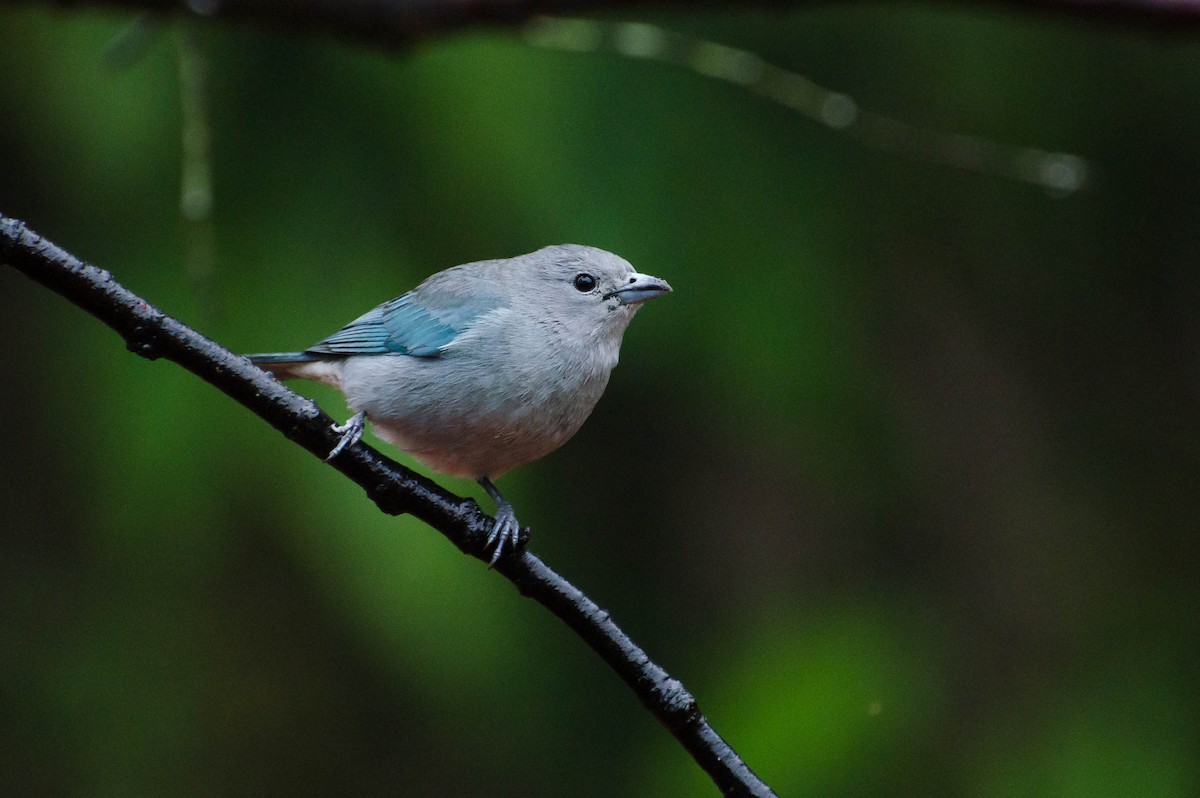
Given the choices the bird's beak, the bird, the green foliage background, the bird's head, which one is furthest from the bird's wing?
the green foliage background

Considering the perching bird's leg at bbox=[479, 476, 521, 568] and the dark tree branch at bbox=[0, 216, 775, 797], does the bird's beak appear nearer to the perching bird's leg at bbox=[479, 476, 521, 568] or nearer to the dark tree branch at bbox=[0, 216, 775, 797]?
the perching bird's leg at bbox=[479, 476, 521, 568]

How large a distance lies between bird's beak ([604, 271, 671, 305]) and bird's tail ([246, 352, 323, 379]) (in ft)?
2.25

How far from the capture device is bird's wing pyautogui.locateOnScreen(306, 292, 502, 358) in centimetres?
268

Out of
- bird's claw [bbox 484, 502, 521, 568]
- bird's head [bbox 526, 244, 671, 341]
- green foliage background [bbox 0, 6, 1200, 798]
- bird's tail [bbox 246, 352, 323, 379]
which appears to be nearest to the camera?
bird's claw [bbox 484, 502, 521, 568]

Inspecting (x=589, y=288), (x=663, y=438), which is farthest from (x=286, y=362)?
(x=663, y=438)

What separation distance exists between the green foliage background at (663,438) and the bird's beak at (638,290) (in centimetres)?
138

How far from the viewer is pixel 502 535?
2.11m

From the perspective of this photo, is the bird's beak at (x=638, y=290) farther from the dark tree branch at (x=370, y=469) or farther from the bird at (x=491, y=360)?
the dark tree branch at (x=370, y=469)

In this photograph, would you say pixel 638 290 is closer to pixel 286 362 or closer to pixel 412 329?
pixel 412 329

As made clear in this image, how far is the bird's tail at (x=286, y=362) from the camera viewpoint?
103 inches

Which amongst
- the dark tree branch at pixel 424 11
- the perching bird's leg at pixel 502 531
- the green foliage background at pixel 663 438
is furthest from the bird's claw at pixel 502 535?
the dark tree branch at pixel 424 11

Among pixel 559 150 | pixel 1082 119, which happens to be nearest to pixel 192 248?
pixel 559 150

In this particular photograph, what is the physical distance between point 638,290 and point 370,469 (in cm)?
72

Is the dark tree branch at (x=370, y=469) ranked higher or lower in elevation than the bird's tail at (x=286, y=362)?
lower
